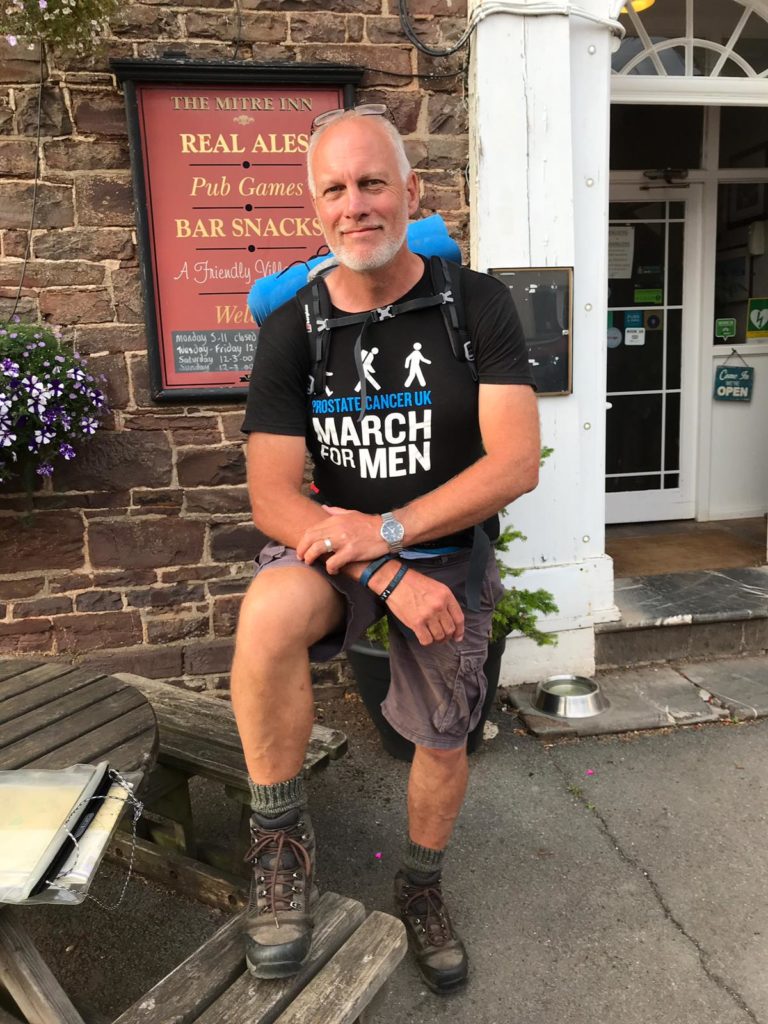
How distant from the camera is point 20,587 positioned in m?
3.72

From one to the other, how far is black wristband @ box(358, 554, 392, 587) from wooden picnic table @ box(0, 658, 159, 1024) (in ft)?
2.11

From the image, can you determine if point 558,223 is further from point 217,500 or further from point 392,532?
point 392,532

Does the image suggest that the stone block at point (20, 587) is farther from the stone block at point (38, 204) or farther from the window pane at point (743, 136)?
the window pane at point (743, 136)

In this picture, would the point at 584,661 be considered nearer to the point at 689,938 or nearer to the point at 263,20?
the point at 689,938

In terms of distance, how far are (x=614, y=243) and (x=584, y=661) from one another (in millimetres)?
2993

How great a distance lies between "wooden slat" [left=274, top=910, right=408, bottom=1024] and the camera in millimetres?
1599

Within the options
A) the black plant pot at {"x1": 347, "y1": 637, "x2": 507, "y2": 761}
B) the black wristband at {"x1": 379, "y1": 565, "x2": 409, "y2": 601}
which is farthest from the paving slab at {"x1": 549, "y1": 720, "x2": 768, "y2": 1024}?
the black wristband at {"x1": 379, "y1": 565, "x2": 409, "y2": 601}

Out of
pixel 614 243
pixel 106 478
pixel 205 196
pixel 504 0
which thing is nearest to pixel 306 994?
pixel 106 478

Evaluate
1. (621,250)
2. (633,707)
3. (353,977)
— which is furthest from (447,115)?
(353,977)

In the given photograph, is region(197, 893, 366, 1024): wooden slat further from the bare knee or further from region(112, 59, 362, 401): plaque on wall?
region(112, 59, 362, 401): plaque on wall

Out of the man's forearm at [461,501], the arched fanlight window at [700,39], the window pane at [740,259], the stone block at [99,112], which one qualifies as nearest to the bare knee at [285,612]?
the man's forearm at [461,501]

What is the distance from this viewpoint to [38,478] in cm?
361

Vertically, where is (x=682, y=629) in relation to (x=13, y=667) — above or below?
below

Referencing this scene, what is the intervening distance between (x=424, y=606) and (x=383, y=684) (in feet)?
4.74
